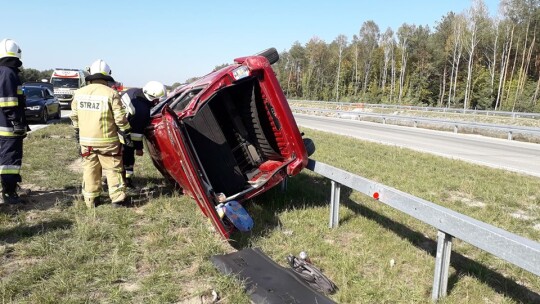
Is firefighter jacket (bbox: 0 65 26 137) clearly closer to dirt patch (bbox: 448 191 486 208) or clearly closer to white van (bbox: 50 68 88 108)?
dirt patch (bbox: 448 191 486 208)

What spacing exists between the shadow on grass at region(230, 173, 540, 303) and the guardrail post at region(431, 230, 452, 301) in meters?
0.23

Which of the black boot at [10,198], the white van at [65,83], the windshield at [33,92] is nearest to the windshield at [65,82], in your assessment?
the white van at [65,83]

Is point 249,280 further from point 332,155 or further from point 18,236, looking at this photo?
point 332,155

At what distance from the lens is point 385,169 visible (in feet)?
26.2

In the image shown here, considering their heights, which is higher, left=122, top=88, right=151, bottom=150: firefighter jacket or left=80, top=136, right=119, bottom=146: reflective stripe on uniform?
left=122, top=88, right=151, bottom=150: firefighter jacket

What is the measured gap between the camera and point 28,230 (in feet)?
13.1

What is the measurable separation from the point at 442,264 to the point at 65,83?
82.4 feet

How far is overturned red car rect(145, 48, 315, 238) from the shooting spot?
3.93m

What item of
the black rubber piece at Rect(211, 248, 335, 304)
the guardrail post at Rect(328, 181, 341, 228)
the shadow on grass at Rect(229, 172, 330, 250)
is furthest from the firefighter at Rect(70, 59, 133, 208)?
the guardrail post at Rect(328, 181, 341, 228)

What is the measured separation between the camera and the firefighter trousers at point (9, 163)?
4.79 m

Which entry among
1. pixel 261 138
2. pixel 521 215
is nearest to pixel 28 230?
pixel 261 138

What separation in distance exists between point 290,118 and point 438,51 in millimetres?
52820

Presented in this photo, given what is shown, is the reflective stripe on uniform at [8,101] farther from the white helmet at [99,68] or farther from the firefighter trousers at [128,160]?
the firefighter trousers at [128,160]

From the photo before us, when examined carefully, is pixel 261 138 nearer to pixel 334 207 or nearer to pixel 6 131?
pixel 334 207
